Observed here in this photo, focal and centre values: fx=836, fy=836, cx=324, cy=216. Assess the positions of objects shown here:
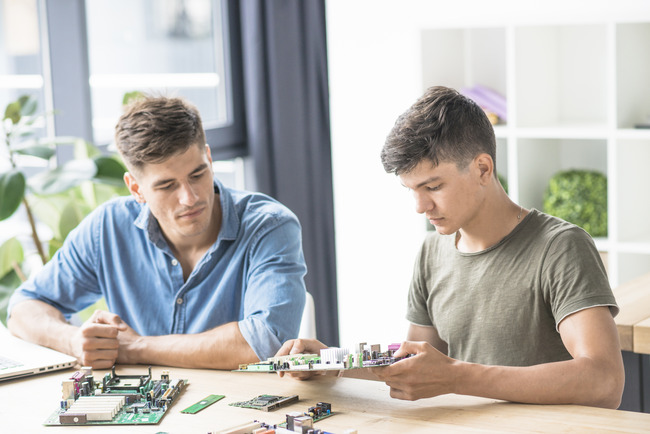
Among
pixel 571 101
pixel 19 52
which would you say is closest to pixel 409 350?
pixel 571 101

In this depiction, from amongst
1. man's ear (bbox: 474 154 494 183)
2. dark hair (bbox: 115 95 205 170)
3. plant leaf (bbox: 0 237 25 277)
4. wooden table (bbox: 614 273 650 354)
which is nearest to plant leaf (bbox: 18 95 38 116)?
plant leaf (bbox: 0 237 25 277)

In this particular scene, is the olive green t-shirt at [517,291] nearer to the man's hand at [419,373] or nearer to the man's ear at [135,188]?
the man's hand at [419,373]

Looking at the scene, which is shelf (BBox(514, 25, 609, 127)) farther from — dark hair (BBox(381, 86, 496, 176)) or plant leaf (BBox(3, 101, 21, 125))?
plant leaf (BBox(3, 101, 21, 125))

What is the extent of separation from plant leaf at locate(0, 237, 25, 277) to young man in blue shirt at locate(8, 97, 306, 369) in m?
0.54

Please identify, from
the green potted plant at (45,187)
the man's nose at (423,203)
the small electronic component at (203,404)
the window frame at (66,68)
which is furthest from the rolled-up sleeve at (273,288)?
the window frame at (66,68)

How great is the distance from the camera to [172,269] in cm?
207

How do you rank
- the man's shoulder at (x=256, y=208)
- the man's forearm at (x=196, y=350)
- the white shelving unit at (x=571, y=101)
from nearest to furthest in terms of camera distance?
the man's forearm at (x=196, y=350) → the man's shoulder at (x=256, y=208) → the white shelving unit at (x=571, y=101)

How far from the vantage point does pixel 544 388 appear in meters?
1.45

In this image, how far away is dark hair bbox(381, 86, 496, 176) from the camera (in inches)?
63.7

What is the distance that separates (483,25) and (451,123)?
163 cm

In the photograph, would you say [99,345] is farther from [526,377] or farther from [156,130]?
[526,377]


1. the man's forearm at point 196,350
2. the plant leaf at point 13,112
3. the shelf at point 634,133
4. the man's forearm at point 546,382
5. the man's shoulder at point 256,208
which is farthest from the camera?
the shelf at point 634,133

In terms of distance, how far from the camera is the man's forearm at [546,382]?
145 centimetres

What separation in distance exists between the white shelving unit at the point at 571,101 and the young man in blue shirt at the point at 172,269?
Answer: 4.63 ft
